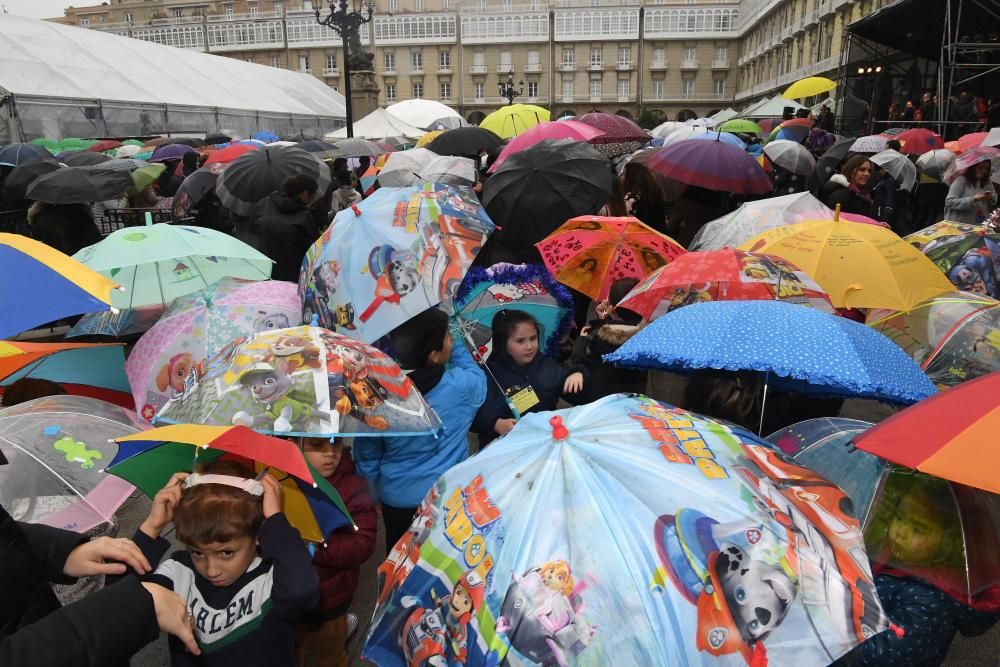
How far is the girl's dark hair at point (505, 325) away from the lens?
325 cm

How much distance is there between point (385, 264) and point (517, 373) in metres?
0.89

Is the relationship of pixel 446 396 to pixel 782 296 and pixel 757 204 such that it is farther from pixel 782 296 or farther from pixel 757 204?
pixel 757 204

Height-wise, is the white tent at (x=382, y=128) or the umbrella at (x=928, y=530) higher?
the white tent at (x=382, y=128)

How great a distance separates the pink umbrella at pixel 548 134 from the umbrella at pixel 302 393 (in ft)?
17.4

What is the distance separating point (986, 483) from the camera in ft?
4.90

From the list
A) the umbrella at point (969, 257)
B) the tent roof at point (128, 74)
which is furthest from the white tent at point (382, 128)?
the umbrella at point (969, 257)

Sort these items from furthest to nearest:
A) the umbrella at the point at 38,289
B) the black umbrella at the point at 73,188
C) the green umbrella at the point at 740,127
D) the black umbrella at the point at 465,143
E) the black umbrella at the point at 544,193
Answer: the green umbrella at the point at 740,127 < the black umbrella at the point at 465,143 < the black umbrella at the point at 73,188 < the black umbrella at the point at 544,193 < the umbrella at the point at 38,289

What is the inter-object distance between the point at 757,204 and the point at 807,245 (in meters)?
1.40

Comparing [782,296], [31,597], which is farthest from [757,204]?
[31,597]

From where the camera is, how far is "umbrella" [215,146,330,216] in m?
6.64

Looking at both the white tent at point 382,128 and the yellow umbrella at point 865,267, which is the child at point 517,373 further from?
the white tent at point 382,128

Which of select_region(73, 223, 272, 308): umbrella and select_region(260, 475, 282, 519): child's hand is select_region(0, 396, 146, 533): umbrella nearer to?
select_region(260, 475, 282, 519): child's hand

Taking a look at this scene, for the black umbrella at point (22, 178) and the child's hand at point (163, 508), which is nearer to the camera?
the child's hand at point (163, 508)

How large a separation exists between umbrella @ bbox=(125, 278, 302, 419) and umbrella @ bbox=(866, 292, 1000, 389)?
309 cm
